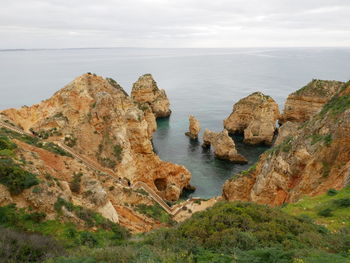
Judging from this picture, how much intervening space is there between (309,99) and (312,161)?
39.9 metres

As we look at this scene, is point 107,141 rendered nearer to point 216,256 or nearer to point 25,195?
point 25,195

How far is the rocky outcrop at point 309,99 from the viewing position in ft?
176

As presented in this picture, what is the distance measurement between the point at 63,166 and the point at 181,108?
65.4m

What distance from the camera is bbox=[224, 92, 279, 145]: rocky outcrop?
181ft

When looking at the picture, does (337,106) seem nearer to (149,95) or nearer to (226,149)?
(226,149)

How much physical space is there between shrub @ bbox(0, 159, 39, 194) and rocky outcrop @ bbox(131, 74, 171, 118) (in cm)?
5770

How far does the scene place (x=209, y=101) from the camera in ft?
306

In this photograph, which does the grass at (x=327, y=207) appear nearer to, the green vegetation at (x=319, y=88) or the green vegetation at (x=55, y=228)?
the green vegetation at (x=55, y=228)

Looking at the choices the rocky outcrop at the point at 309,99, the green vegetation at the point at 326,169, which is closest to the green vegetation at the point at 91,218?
the green vegetation at the point at 326,169

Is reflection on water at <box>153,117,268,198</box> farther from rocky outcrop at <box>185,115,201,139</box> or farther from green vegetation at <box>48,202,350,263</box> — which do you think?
green vegetation at <box>48,202,350,263</box>

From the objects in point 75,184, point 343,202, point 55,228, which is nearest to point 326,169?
point 343,202

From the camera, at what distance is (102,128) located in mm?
33625

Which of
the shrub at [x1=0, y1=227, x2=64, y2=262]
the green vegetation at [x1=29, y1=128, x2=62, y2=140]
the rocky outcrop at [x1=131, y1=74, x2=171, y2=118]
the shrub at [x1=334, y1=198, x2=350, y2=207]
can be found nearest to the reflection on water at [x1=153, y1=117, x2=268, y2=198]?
the rocky outcrop at [x1=131, y1=74, x2=171, y2=118]

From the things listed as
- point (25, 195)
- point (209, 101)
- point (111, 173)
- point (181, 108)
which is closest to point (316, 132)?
point (111, 173)
